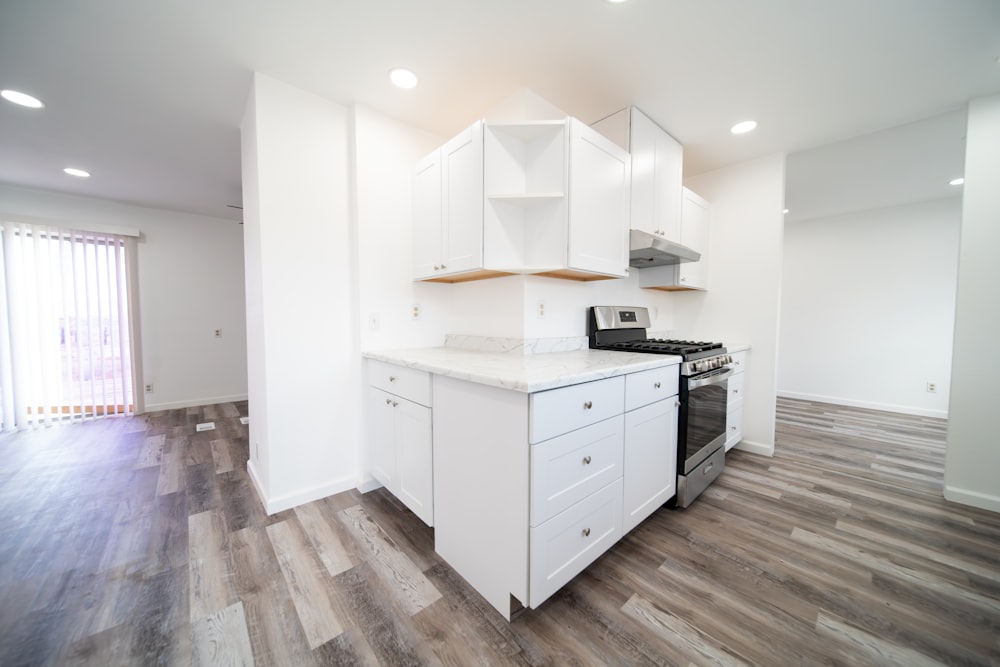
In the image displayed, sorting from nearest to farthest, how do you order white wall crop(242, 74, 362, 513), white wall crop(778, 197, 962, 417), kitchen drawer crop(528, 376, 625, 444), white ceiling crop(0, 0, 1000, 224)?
kitchen drawer crop(528, 376, 625, 444) → white ceiling crop(0, 0, 1000, 224) → white wall crop(242, 74, 362, 513) → white wall crop(778, 197, 962, 417)

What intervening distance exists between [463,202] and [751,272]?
267 cm

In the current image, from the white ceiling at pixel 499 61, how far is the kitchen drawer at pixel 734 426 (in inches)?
85.9

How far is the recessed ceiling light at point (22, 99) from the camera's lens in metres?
1.99

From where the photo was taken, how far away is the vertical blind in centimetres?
341

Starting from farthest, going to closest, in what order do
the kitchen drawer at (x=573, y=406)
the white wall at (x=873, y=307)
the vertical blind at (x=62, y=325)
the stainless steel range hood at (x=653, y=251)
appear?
the white wall at (x=873, y=307) → the vertical blind at (x=62, y=325) → the stainless steel range hood at (x=653, y=251) → the kitchen drawer at (x=573, y=406)

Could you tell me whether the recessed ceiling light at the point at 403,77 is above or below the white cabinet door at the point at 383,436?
above

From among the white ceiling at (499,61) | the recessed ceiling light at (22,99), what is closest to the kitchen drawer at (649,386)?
the white ceiling at (499,61)

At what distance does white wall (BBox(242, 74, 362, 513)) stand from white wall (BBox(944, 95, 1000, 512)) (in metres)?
3.94

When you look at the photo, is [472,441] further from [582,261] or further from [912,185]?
[912,185]

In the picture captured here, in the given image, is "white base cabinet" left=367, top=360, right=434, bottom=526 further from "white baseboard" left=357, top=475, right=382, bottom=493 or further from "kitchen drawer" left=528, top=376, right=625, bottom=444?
"kitchen drawer" left=528, top=376, right=625, bottom=444

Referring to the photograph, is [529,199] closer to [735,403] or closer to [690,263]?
[690,263]

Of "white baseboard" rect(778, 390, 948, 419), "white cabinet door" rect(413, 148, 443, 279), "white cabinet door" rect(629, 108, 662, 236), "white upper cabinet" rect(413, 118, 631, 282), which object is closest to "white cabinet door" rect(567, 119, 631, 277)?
"white upper cabinet" rect(413, 118, 631, 282)

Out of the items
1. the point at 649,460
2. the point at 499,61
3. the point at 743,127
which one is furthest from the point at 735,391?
the point at 499,61

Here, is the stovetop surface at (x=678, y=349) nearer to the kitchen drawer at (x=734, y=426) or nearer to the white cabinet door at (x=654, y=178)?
the kitchen drawer at (x=734, y=426)
